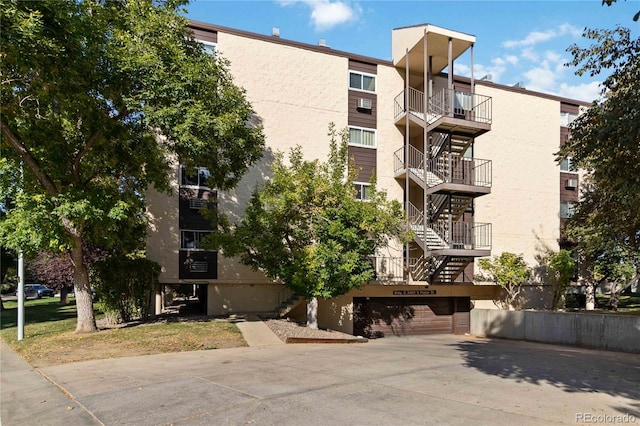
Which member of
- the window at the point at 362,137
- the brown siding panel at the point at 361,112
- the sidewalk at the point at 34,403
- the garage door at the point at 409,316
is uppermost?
the brown siding panel at the point at 361,112

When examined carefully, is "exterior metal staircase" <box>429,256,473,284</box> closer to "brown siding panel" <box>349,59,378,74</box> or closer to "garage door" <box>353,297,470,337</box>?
"garage door" <box>353,297,470,337</box>

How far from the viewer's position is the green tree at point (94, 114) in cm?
1043

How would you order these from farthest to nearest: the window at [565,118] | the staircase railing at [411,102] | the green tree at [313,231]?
the window at [565,118] < the staircase railing at [411,102] < the green tree at [313,231]

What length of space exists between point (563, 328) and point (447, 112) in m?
10.5

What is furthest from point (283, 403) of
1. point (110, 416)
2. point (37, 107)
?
point (37, 107)

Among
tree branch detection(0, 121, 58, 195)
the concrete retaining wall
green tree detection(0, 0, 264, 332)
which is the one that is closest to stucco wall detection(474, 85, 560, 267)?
the concrete retaining wall

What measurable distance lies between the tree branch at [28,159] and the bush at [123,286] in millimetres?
3958

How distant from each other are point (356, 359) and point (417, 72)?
55.3ft

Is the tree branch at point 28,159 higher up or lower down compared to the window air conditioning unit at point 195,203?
higher up

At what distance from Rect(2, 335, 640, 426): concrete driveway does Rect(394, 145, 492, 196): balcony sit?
31.1ft

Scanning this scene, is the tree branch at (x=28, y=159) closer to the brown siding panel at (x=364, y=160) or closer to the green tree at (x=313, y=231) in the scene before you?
the green tree at (x=313, y=231)

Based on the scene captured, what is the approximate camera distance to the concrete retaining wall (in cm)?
1481

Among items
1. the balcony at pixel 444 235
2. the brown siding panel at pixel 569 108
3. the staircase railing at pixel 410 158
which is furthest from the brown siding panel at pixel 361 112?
the brown siding panel at pixel 569 108

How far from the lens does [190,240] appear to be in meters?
18.8
